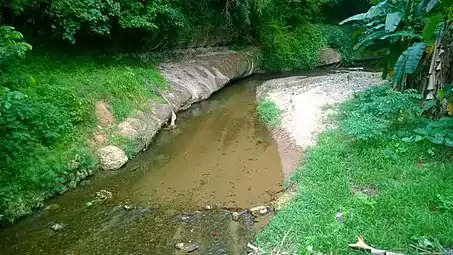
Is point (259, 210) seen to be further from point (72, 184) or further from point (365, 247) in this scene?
point (72, 184)

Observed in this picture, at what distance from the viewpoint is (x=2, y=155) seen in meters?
6.21

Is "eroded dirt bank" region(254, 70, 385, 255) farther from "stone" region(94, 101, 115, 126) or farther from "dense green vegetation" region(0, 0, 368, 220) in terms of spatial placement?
"stone" region(94, 101, 115, 126)

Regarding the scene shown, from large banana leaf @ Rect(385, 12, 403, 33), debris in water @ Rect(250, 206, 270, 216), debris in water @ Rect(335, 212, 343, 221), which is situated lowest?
debris in water @ Rect(250, 206, 270, 216)

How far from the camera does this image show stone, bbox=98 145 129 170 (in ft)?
25.8

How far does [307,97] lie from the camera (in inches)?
466

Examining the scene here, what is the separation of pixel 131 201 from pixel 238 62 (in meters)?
11.0

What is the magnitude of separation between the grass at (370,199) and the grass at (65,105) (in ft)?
12.1

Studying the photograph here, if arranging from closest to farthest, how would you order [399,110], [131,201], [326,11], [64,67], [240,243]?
[240,243] → [131,201] → [399,110] → [64,67] → [326,11]

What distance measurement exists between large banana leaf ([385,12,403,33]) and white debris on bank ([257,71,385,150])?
2.50 metres

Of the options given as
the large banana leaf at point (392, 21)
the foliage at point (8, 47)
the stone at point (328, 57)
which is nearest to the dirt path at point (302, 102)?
the large banana leaf at point (392, 21)

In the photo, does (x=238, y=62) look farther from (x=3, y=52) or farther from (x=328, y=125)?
(x=3, y=52)

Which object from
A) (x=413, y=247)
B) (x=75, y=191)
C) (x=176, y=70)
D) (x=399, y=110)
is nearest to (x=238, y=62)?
(x=176, y=70)

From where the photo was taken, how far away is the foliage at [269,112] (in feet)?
33.8

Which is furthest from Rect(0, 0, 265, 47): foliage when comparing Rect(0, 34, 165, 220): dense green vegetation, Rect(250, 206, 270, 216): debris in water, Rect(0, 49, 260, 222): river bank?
Rect(250, 206, 270, 216): debris in water
